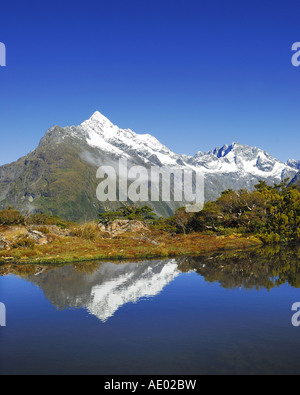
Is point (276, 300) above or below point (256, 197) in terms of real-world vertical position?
below

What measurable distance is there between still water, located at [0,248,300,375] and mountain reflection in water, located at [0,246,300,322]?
11cm

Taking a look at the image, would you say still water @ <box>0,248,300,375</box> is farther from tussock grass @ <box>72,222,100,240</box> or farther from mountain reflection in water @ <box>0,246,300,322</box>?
tussock grass @ <box>72,222,100,240</box>

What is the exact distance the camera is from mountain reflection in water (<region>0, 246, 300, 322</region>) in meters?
28.4

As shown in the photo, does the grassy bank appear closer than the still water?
No

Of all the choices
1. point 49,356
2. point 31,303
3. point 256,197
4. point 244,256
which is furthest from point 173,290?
point 256,197

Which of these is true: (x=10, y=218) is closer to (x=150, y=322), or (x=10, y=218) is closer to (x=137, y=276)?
(x=137, y=276)

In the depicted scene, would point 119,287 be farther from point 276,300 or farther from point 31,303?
point 276,300

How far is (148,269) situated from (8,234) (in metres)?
31.4

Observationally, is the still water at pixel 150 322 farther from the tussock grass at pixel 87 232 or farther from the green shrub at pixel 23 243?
the tussock grass at pixel 87 232

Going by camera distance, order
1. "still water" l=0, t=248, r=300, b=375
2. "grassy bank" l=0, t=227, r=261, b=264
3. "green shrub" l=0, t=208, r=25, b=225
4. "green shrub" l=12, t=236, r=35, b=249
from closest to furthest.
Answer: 1. "still water" l=0, t=248, r=300, b=375
2. "grassy bank" l=0, t=227, r=261, b=264
3. "green shrub" l=12, t=236, r=35, b=249
4. "green shrub" l=0, t=208, r=25, b=225

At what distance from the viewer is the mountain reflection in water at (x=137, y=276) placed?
28.4 m

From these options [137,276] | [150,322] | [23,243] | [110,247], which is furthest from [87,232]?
[150,322]

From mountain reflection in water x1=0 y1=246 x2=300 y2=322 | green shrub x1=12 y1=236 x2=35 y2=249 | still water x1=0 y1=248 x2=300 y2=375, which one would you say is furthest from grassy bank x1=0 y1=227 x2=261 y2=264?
still water x1=0 y1=248 x2=300 y2=375
